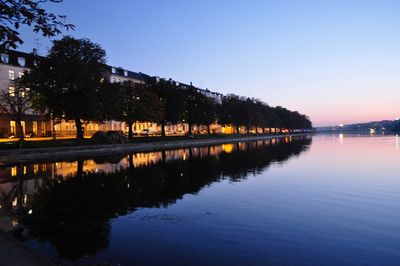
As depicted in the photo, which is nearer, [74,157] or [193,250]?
[193,250]

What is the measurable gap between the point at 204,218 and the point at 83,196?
10633 mm

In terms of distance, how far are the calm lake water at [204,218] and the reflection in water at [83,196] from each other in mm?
69

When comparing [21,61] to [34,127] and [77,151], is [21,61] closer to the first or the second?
[34,127]

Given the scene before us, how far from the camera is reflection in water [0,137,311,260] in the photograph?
59.0 feet

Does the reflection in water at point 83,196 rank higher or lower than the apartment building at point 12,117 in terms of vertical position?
lower

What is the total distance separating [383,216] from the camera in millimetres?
22156

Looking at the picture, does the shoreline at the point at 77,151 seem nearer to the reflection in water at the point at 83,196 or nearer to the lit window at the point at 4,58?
the reflection in water at the point at 83,196

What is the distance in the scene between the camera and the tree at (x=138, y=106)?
93.0m

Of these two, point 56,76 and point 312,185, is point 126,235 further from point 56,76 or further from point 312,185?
point 56,76

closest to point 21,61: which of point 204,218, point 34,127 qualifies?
point 34,127

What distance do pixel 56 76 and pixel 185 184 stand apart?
140ft

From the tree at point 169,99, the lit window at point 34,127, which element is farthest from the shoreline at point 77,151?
the lit window at point 34,127

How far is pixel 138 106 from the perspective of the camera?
306 ft

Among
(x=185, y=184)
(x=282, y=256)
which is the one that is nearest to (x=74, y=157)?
(x=185, y=184)
